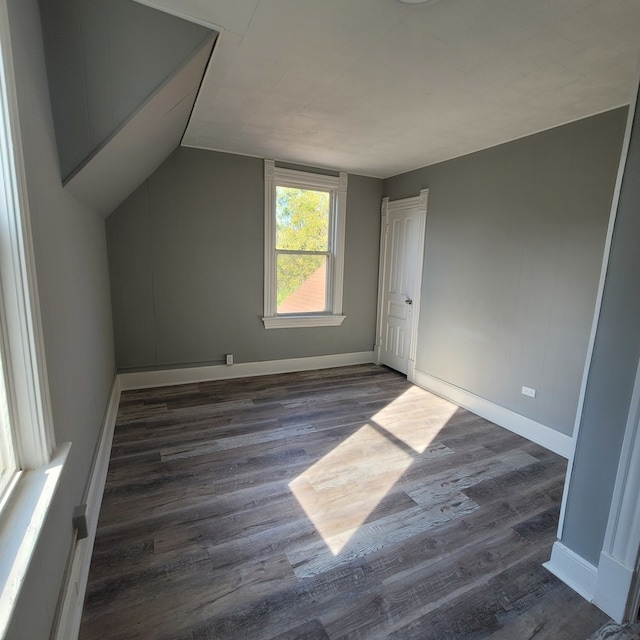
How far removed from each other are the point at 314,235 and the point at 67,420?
3.45 meters

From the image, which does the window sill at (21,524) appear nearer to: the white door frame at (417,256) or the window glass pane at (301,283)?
the window glass pane at (301,283)

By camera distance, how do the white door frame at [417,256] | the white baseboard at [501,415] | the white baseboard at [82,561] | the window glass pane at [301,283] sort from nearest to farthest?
the white baseboard at [82,561] → the white baseboard at [501,415] → the white door frame at [417,256] → the window glass pane at [301,283]

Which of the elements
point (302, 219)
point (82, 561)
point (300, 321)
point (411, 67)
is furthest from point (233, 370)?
point (411, 67)

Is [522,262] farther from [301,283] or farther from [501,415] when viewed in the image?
[301,283]

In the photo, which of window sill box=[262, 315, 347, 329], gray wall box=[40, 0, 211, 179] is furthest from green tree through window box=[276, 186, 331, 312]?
gray wall box=[40, 0, 211, 179]

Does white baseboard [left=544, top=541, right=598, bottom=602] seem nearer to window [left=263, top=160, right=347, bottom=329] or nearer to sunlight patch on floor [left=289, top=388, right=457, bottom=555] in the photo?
sunlight patch on floor [left=289, top=388, right=457, bottom=555]

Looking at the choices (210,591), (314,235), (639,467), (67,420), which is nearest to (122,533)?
(210,591)

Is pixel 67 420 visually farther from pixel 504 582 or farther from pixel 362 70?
pixel 362 70

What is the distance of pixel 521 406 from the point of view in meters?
3.13

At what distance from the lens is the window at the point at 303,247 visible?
4168mm

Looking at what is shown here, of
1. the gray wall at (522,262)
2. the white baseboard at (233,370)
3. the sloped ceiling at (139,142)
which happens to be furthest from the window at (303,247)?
the sloped ceiling at (139,142)

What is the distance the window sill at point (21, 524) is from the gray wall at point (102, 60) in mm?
1367

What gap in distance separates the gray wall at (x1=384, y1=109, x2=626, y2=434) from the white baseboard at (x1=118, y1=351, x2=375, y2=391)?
1258 millimetres

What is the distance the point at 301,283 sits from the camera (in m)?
4.52
